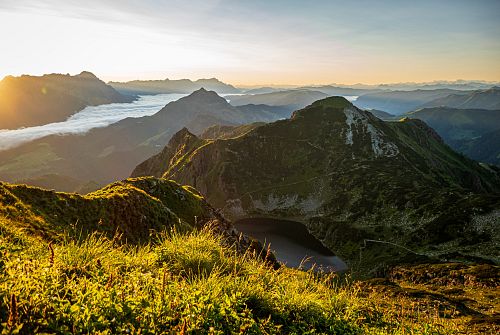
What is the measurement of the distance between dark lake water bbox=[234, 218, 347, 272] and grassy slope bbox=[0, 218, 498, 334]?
4397 inches

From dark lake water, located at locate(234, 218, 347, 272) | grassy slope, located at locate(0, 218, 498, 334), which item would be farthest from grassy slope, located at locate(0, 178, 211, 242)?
dark lake water, located at locate(234, 218, 347, 272)

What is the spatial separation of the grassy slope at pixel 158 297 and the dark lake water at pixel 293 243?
111687 mm

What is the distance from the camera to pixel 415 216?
5615 inches

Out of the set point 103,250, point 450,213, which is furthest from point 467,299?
point 450,213

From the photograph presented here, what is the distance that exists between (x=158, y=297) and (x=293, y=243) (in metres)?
160

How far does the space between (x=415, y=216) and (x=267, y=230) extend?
77.0 meters

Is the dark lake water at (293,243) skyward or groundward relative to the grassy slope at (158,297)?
groundward

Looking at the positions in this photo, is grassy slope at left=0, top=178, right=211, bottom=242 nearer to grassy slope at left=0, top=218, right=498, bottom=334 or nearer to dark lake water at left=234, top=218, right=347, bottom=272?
grassy slope at left=0, top=218, right=498, bottom=334

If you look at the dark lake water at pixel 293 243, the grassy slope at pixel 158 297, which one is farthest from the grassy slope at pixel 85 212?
the dark lake water at pixel 293 243

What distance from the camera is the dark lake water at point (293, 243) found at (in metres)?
136

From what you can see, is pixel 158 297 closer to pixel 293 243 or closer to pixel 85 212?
pixel 85 212

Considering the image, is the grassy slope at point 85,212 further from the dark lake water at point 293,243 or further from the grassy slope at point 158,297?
the dark lake water at point 293,243

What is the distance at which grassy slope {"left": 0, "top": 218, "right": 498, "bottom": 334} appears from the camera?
6.57 metres

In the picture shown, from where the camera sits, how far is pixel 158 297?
8023 millimetres
